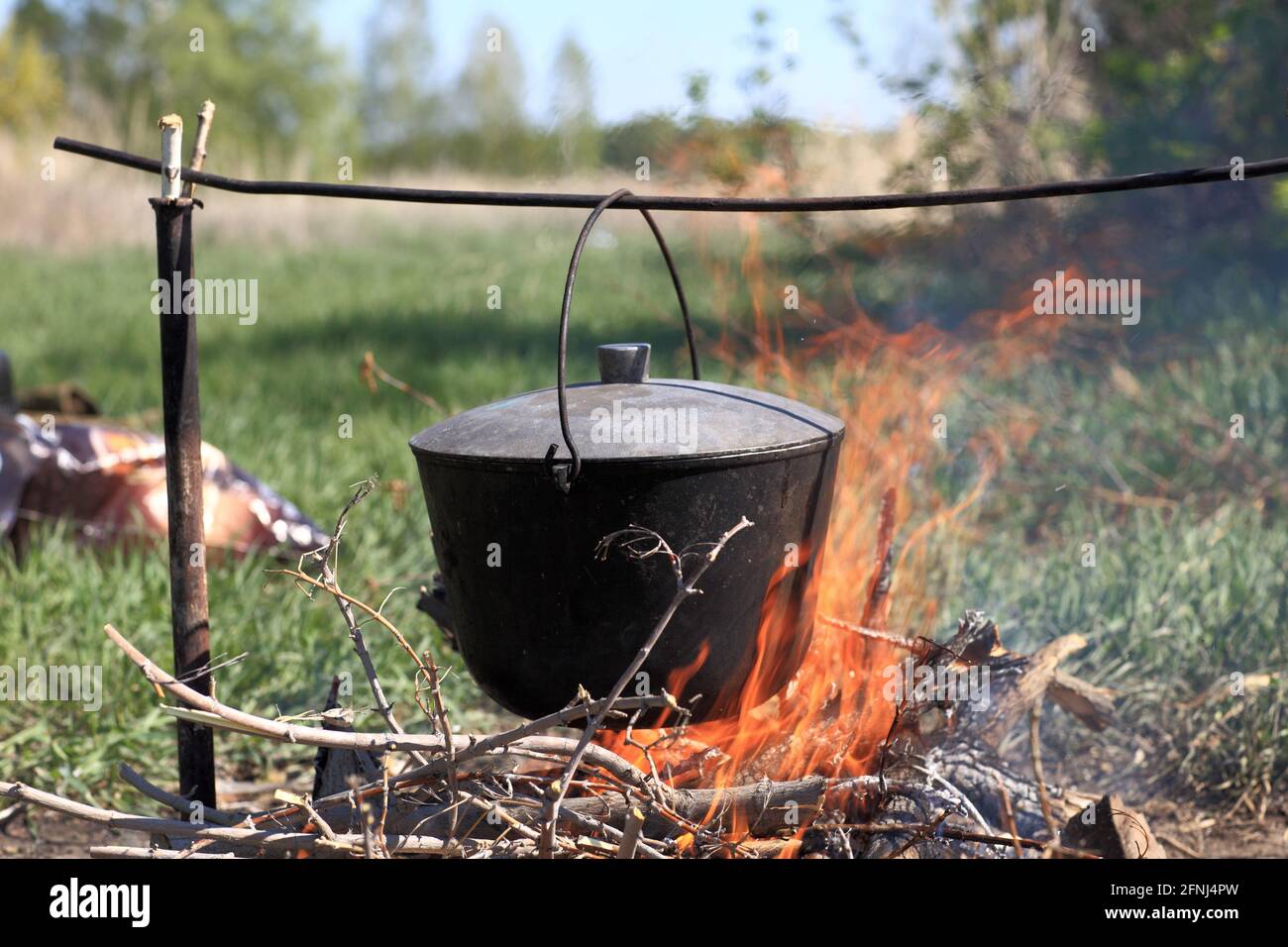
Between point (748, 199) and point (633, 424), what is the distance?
1.69 ft

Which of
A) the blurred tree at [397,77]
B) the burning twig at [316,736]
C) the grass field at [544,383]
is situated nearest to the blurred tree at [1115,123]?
the grass field at [544,383]

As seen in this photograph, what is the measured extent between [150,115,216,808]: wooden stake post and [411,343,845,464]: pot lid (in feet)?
1.65

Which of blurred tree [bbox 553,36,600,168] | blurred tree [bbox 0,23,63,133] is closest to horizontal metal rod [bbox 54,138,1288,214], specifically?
blurred tree [bbox 553,36,600,168]

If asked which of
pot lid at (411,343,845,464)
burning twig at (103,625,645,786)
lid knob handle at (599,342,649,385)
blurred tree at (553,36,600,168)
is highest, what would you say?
blurred tree at (553,36,600,168)

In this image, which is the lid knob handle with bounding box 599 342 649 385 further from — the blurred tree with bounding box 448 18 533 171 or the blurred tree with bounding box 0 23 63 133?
the blurred tree with bounding box 448 18 533 171

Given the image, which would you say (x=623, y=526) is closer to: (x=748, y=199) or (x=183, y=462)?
(x=748, y=199)

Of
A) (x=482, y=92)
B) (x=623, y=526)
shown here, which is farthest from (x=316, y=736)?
(x=482, y=92)

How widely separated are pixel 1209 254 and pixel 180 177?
749 centimetres

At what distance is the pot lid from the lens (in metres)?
2.23

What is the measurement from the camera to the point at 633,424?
7.52 feet

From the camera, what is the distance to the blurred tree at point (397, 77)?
47.8m
